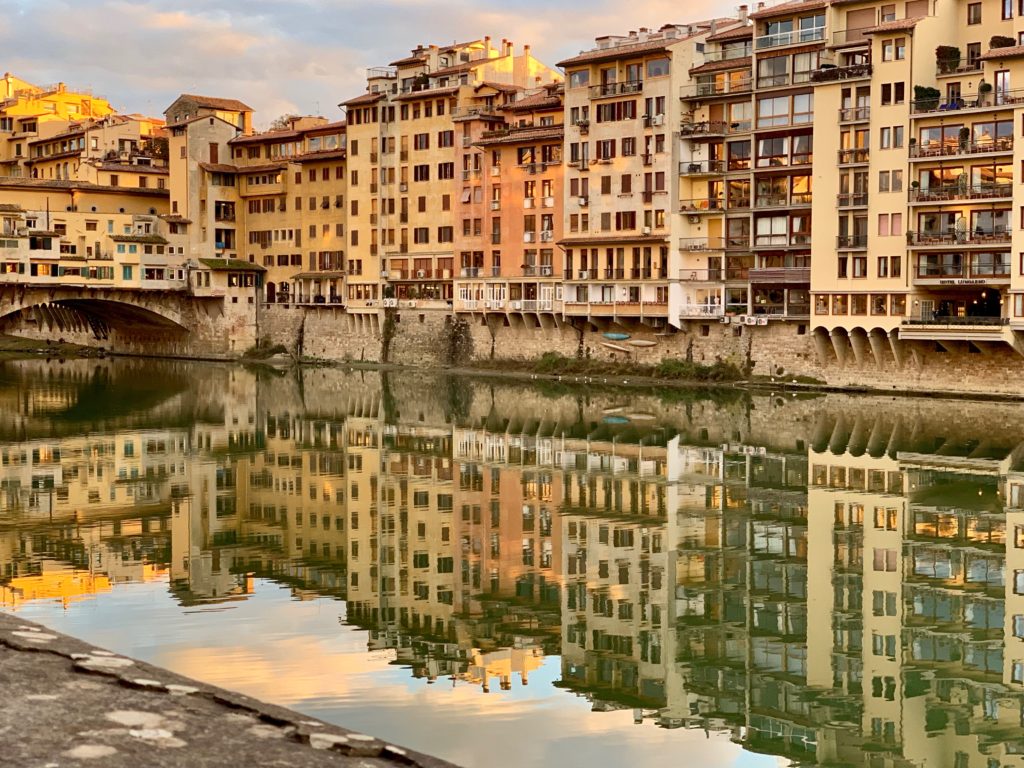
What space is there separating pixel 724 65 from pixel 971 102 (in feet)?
48.7

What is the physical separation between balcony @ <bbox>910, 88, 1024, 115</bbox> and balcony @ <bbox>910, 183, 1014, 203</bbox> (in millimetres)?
3039

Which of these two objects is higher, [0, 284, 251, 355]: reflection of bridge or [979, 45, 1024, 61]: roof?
[979, 45, 1024, 61]: roof

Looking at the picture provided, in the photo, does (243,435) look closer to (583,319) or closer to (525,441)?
(525,441)

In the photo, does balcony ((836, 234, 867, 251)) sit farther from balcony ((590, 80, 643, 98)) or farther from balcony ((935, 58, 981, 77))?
balcony ((590, 80, 643, 98))

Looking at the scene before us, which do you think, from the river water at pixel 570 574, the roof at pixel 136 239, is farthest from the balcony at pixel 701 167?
the roof at pixel 136 239

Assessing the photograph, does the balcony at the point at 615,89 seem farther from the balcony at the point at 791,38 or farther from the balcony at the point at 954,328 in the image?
the balcony at the point at 954,328

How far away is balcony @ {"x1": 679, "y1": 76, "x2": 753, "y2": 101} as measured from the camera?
69688 mm

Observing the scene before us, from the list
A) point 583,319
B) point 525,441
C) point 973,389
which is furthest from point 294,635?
point 583,319

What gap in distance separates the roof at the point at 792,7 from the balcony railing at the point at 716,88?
3.28 metres

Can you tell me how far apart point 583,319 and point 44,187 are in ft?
137

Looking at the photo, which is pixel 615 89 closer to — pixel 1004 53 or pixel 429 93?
pixel 429 93

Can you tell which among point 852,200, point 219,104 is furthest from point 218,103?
point 852,200

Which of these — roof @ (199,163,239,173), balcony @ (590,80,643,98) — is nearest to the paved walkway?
balcony @ (590,80,643,98)

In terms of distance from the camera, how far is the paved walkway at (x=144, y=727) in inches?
516
